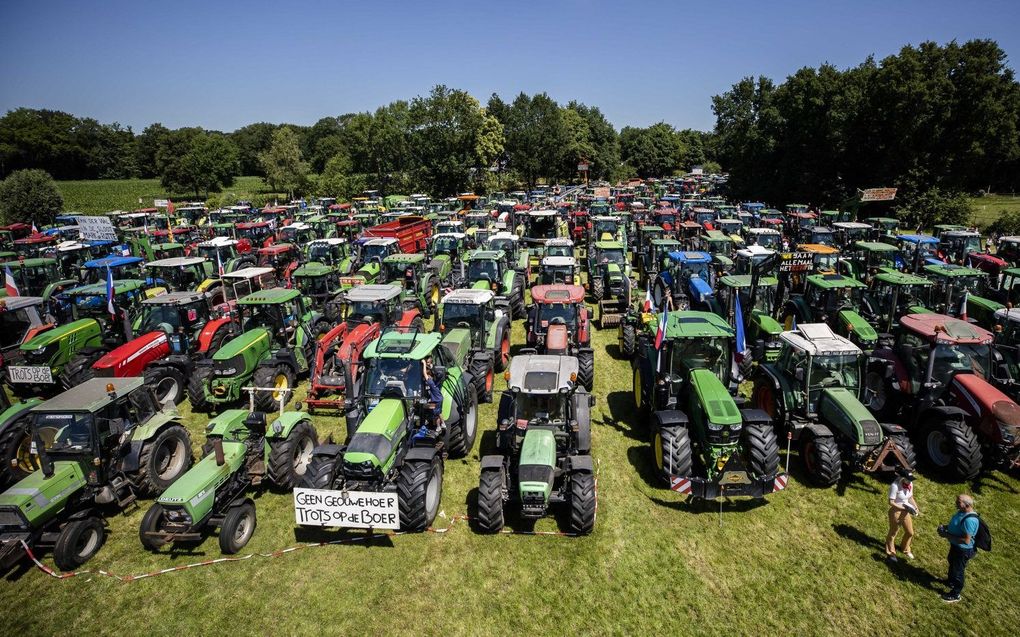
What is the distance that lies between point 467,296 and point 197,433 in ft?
20.8

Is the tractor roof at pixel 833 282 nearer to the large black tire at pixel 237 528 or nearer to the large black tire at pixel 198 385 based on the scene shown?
the large black tire at pixel 237 528

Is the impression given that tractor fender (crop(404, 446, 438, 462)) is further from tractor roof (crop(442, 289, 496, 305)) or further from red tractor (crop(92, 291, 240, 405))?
red tractor (crop(92, 291, 240, 405))

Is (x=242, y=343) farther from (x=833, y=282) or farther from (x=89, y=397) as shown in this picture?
(x=833, y=282)

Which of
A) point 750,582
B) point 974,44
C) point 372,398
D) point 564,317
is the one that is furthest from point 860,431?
point 974,44

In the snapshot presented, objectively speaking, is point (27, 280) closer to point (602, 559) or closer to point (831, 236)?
point (602, 559)

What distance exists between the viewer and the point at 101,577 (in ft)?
23.1

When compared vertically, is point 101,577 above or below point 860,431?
below

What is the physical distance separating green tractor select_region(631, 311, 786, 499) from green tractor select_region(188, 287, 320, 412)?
7.24m

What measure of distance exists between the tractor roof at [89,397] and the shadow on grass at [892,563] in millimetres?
10896

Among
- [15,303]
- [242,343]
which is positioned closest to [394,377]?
[242,343]

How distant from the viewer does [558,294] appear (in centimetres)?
1230

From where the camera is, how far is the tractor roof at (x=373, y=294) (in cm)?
1234

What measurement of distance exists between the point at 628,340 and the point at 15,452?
42.0ft

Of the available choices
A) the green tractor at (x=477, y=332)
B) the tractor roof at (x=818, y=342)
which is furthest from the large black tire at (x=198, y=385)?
the tractor roof at (x=818, y=342)
